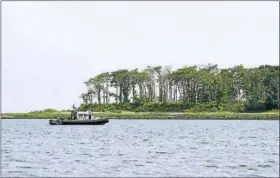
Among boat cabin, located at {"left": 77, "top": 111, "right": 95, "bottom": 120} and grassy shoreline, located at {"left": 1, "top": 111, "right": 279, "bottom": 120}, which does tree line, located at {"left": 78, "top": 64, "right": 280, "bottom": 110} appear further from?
boat cabin, located at {"left": 77, "top": 111, "right": 95, "bottom": 120}

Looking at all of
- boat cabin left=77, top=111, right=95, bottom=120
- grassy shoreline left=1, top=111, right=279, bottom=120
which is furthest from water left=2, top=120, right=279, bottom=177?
grassy shoreline left=1, top=111, right=279, bottom=120

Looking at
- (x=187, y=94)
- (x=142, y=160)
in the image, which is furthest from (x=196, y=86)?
(x=142, y=160)

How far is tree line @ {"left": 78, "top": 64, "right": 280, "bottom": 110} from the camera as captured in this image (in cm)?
16812

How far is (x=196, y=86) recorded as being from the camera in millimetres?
181625

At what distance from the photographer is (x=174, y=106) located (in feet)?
587

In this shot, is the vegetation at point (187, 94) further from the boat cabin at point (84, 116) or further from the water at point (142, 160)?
the water at point (142, 160)

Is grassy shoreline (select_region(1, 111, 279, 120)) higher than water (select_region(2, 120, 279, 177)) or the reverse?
higher

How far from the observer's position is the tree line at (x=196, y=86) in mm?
168125

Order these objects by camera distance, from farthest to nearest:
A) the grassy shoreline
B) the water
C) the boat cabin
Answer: the grassy shoreline → the boat cabin → the water

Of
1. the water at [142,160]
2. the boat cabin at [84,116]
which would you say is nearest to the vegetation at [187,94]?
the boat cabin at [84,116]

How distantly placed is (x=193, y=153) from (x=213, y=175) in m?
14.3

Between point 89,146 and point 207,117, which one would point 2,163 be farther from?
point 207,117

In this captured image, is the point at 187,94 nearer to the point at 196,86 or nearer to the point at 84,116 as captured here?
the point at 196,86

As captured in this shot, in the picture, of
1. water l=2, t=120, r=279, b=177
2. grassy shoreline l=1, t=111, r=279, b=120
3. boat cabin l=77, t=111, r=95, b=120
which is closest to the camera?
water l=2, t=120, r=279, b=177
